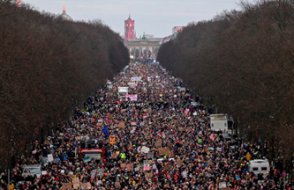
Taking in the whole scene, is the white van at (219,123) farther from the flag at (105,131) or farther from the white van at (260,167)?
the white van at (260,167)

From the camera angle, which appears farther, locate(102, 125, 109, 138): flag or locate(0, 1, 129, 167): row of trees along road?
locate(102, 125, 109, 138): flag

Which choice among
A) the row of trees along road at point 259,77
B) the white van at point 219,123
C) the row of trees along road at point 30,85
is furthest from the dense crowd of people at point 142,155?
the row of trees along road at point 259,77

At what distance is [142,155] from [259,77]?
8132mm

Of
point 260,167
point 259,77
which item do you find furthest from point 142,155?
point 260,167

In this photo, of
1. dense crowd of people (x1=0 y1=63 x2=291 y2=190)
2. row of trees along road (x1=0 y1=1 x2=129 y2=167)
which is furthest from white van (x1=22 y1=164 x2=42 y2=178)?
row of trees along road (x1=0 y1=1 x2=129 y2=167)

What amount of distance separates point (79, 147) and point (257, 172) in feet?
43.8

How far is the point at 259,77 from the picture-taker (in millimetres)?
50938

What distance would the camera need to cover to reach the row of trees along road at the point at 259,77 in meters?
43.3

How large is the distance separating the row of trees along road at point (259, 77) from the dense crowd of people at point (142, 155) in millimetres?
1899

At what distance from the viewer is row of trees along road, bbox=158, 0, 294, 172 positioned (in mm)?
43344

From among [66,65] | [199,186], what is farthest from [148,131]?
[199,186]

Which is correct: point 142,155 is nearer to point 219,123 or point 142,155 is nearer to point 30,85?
point 30,85

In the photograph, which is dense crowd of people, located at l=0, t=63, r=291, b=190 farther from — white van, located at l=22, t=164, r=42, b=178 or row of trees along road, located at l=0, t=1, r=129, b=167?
row of trees along road, located at l=0, t=1, r=129, b=167

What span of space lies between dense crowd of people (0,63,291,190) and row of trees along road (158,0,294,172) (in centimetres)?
190
